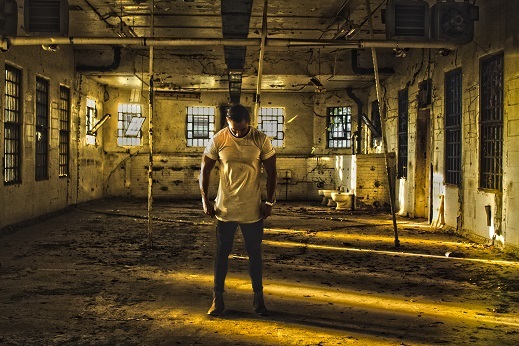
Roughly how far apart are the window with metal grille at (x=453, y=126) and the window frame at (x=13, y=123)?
864cm

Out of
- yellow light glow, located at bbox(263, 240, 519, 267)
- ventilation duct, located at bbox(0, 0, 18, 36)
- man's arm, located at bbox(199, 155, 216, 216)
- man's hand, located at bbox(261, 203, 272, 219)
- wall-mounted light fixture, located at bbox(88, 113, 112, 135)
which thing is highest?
ventilation duct, located at bbox(0, 0, 18, 36)

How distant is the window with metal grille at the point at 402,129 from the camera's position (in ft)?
47.8

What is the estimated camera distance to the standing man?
4.93 m

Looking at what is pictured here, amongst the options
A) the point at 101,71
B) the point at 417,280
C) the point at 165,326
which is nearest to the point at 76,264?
the point at 165,326

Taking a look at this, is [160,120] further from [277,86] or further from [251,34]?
[251,34]

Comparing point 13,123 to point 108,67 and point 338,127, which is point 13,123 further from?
point 338,127

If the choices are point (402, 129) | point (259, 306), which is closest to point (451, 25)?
point (259, 306)

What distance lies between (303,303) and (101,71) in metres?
11.9

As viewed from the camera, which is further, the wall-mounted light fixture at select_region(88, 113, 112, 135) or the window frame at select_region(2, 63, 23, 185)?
the wall-mounted light fixture at select_region(88, 113, 112, 135)

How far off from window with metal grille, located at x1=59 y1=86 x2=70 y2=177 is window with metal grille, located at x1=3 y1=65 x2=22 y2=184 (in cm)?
319

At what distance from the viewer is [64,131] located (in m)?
14.9

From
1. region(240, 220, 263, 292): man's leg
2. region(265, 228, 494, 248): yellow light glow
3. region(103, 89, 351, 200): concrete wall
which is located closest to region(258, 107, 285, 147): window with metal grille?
region(103, 89, 351, 200): concrete wall

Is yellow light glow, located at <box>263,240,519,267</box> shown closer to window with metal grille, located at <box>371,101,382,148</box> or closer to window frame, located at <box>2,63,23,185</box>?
window frame, located at <box>2,63,23,185</box>

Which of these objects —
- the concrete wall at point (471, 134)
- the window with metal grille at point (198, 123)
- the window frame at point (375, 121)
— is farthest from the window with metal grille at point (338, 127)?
the concrete wall at point (471, 134)
